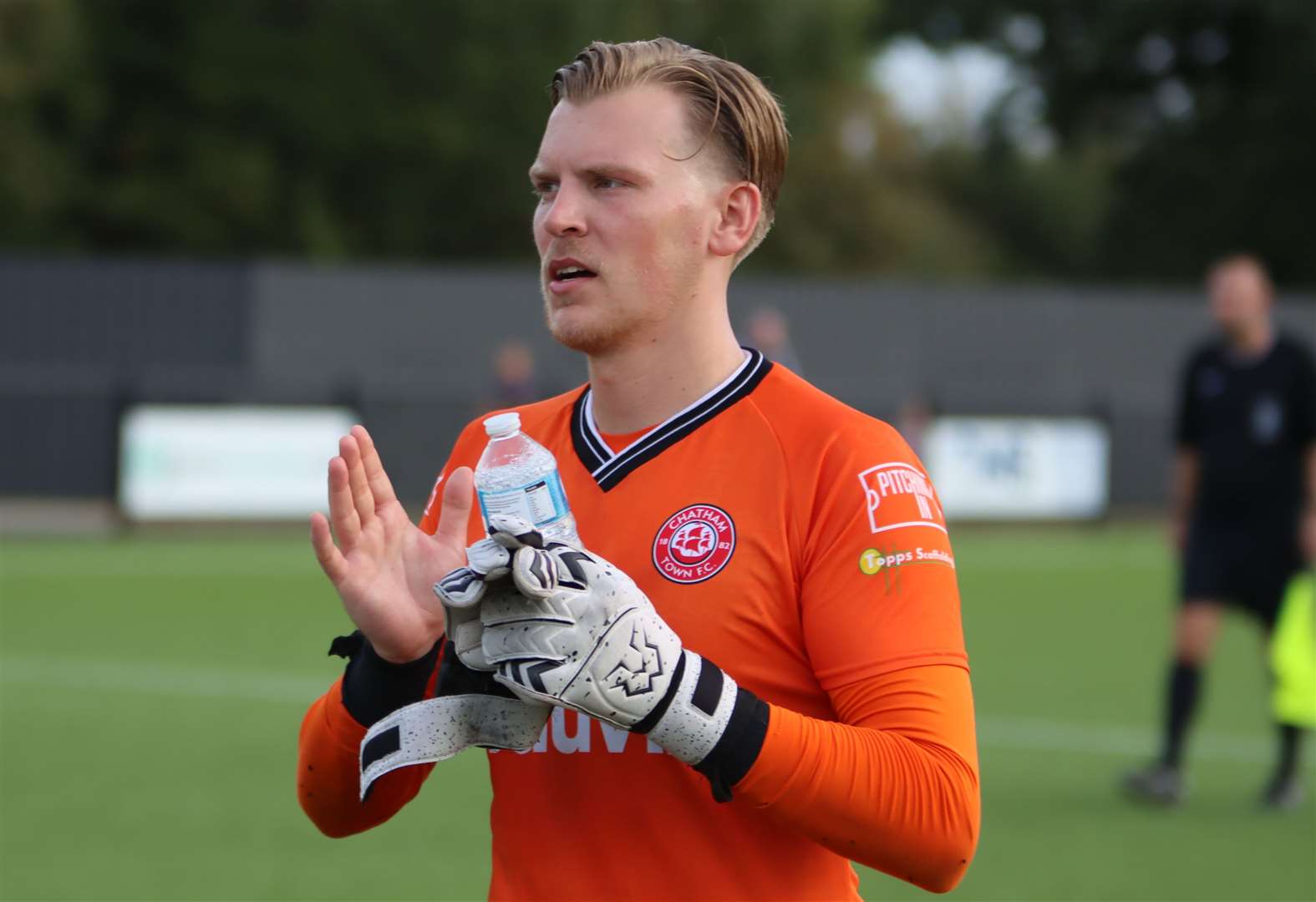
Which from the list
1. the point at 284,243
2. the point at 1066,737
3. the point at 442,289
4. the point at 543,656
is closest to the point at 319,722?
the point at 543,656

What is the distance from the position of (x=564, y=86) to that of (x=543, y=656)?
1.01 meters

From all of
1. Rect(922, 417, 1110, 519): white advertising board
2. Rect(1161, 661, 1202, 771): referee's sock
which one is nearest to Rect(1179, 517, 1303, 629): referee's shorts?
Rect(1161, 661, 1202, 771): referee's sock

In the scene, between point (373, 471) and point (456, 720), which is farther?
point (373, 471)

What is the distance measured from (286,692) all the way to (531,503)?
8.70 meters

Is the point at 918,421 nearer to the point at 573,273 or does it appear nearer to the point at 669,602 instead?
the point at 573,273

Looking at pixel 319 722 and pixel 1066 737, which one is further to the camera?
pixel 1066 737

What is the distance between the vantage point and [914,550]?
9.20 feet

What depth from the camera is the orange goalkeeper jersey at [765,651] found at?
8.90 feet

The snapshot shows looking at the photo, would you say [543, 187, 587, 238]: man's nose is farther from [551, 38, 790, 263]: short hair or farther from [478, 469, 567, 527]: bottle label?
[478, 469, 567, 527]: bottle label

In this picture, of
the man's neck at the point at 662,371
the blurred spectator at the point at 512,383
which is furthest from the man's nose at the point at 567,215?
the blurred spectator at the point at 512,383

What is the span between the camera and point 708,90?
9.86 ft

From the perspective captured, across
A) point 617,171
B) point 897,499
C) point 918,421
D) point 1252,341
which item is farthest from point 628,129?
point 918,421

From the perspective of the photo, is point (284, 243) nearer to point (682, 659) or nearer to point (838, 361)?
point (838, 361)

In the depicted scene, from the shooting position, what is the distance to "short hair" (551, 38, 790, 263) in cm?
300
